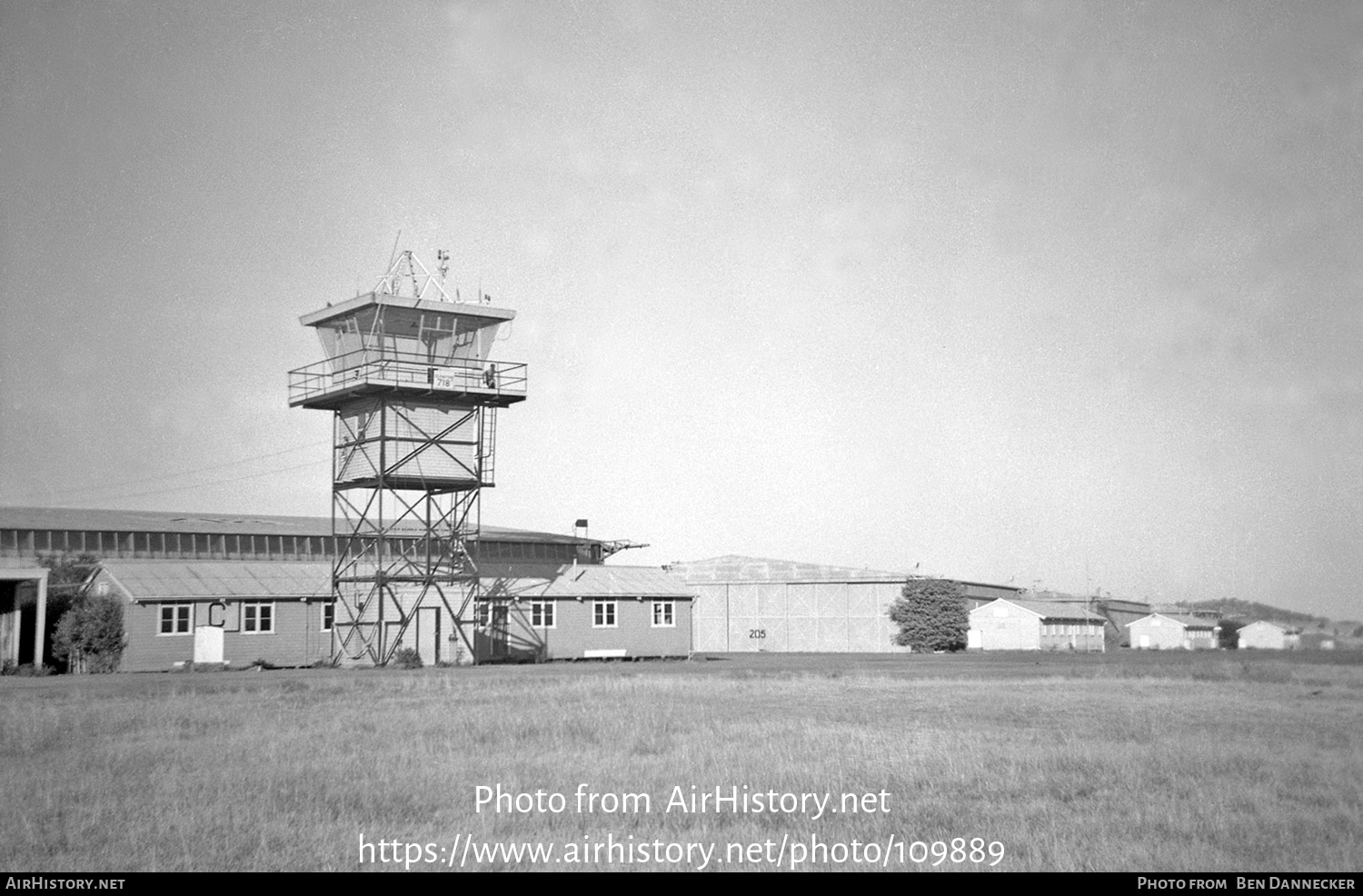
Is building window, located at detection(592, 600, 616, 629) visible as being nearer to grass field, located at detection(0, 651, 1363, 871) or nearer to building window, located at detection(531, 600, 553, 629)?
building window, located at detection(531, 600, 553, 629)

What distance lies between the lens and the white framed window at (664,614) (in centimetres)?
6194

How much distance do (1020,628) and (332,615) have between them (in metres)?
44.6

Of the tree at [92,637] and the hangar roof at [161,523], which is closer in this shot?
the tree at [92,637]

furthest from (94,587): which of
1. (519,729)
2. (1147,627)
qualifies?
(1147,627)

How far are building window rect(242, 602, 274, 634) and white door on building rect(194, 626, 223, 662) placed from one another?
1.44m

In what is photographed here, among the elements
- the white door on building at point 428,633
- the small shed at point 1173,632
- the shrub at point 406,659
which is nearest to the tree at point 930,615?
the small shed at point 1173,632

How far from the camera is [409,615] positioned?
5269cm

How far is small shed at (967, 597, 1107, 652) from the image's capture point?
80438 millimetres

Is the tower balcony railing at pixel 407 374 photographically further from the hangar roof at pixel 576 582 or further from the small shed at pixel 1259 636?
the small shed at pixel 1259 636

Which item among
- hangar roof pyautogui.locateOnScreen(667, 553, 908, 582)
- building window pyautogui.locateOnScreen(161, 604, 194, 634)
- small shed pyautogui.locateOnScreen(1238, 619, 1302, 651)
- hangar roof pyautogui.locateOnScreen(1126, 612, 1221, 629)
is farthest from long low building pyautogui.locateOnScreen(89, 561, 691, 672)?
hangar roof pyautogui.locateOnScreen(1126, 612, 1221, 629)

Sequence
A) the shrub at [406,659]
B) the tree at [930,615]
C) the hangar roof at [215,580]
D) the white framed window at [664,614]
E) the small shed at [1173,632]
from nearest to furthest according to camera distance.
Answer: the hangar roof at [215,580] < the shrub at [406,659] < the white framed window at [664,614] < the tree at [930,615] < the small shed at [1173,632]

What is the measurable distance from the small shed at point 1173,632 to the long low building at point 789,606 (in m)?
25.0
